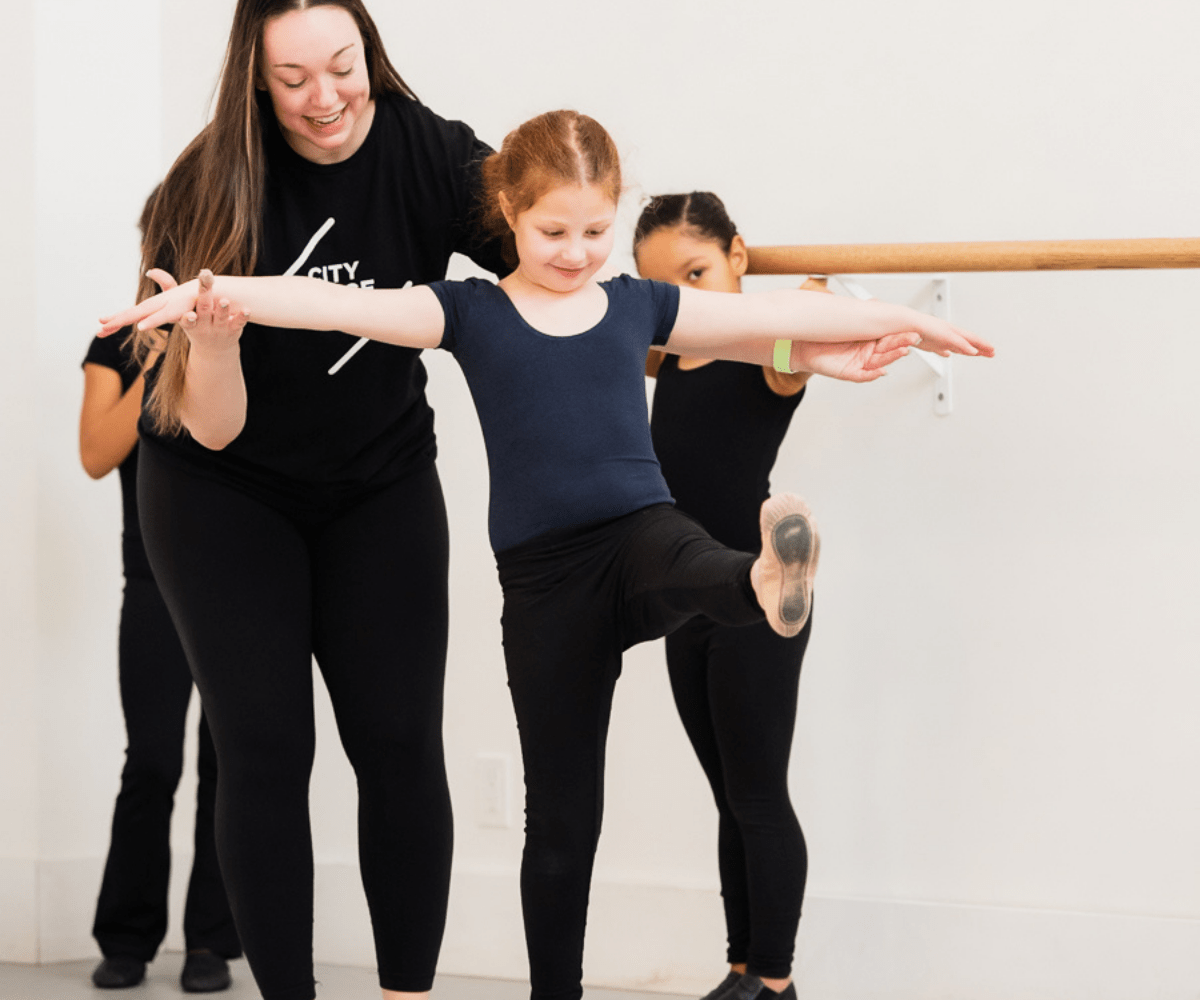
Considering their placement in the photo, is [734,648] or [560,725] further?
[734,648]

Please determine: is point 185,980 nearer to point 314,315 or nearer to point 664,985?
point 664,985

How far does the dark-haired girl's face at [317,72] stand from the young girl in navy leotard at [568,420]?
18 centimetres

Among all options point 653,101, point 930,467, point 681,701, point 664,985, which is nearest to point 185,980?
point 664,985

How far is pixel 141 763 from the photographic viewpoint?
2.28m

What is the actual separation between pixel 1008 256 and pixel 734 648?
2.19 feet

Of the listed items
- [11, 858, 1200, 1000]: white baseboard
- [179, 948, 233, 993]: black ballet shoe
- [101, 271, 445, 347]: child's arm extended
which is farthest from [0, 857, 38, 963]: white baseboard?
[101, 271, 445, 347]: child's arm extended

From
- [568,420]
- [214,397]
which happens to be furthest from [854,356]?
[214,397]

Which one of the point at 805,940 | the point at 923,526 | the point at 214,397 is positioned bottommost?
the point at 805,940

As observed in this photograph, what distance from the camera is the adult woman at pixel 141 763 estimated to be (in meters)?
2.25

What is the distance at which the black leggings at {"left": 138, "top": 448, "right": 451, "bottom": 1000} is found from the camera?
1.36 metres

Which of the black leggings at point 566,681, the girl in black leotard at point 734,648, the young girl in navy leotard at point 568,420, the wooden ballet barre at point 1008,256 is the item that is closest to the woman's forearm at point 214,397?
the young girl in navy leotard at point 568,420

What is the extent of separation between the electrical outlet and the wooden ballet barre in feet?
3.99

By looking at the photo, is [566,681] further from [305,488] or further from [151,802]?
[151,802]

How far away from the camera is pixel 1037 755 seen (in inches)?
86.5
